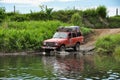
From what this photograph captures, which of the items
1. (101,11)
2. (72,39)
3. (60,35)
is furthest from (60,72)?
(101,11)

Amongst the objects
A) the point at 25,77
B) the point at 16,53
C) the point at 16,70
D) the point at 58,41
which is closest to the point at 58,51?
the point at 58,41

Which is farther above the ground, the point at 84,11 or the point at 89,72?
the point at 84,11

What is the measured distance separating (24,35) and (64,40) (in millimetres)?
4617

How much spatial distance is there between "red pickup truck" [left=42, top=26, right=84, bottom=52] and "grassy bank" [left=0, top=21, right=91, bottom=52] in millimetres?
2156

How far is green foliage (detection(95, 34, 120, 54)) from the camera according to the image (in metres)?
46.3

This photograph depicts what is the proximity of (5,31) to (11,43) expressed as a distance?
2.06 meters

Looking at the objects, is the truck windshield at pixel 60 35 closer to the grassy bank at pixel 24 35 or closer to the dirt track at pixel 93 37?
the grassy bank at pixel 24 35

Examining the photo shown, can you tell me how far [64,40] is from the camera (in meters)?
47.0

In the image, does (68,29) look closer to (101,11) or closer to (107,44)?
(107,44)

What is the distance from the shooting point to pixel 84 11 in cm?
6625

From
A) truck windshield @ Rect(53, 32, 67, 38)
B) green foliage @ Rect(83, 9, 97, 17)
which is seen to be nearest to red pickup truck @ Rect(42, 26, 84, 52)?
truck windshield @ Rect(53, 32, 67, 38)

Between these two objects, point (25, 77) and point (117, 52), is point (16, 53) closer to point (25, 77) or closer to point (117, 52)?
point (117, 52)

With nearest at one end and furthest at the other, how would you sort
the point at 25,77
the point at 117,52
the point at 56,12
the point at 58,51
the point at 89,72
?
the point at 25,77 < the point at 89,72 < the point at 117,52 < the point at 58,51 < the point at 56,12

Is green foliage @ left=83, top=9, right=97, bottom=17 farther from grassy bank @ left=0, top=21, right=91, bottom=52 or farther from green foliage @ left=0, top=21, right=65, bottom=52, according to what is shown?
green foliage @ left=0, top=21, right=65, bottom=52
